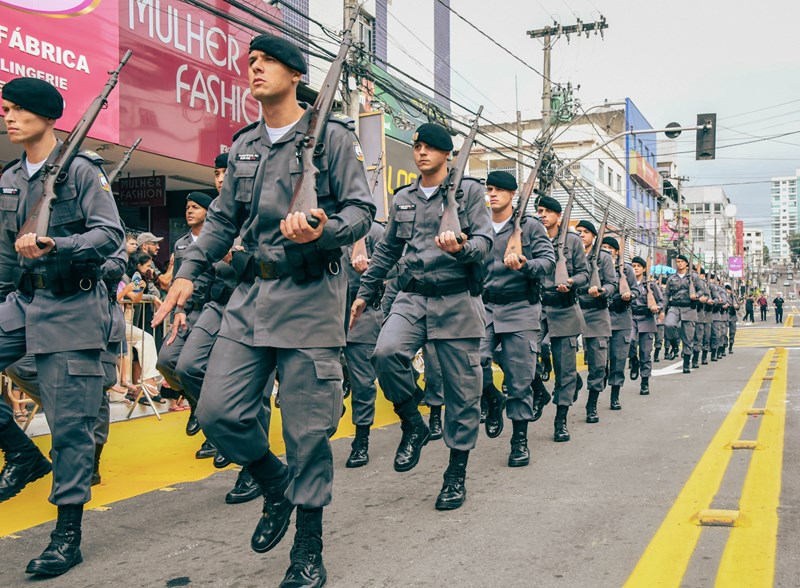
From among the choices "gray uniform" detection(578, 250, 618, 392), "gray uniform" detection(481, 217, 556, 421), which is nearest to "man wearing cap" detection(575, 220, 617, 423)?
"gray uniform" detection(578, 250, 618, 392)

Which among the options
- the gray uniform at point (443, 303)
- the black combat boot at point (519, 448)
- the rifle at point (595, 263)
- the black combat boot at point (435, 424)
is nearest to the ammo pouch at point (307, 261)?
the gray uniform at point (443, 303)

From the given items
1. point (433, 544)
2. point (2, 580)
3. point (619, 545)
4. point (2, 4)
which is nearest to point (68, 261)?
point (2, 580)

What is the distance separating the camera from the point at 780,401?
956cm

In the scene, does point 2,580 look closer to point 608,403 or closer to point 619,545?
point 619,545

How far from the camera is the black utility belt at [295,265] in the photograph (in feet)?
10.7

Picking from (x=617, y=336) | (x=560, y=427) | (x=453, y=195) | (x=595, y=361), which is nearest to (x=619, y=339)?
(x=617, y=336)

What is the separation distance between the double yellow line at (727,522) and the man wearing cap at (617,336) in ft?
7.68

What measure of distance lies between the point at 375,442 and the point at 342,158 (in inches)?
159

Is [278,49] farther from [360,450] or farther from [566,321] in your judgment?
[566,321]

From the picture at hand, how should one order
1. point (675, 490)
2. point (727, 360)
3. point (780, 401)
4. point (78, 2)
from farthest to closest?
point (727, 360), point (78, 2), point (780, 401), point (675, 490)

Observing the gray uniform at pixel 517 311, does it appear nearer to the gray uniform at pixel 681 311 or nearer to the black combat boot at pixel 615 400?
the black combat boot at pixel 615 400

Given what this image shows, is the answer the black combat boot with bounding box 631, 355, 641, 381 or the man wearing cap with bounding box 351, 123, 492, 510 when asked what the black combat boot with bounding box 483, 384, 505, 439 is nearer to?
the man wearing cap with bounding box 351, 123, 492, 510

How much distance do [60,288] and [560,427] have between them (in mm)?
4521

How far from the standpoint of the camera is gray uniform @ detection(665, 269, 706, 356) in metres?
15.0
